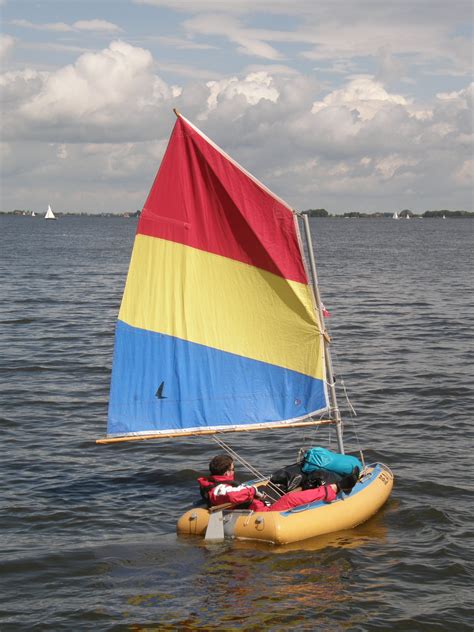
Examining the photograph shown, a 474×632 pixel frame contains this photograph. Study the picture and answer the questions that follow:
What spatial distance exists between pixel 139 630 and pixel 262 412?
556cm

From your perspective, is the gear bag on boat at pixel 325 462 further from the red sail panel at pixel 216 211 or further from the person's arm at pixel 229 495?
the red sail panel at pixel 216 211

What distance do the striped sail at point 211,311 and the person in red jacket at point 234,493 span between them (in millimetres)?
1323

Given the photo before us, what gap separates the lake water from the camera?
46.9 ft

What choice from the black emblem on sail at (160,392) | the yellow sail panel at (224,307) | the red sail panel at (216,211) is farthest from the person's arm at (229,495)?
the red sail panel at (216,211)

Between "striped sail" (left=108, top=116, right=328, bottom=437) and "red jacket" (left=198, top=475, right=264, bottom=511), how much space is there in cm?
139

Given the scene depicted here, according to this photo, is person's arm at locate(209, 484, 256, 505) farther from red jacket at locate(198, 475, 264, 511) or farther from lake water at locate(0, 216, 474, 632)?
lake water at locate(0, 216, 474, 632)

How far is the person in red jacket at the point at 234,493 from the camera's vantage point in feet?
53.7

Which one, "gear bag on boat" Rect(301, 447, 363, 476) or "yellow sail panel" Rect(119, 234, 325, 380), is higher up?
"yellow sail panel" Rect(119, 234, 325, 380)

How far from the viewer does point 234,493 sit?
16.3m

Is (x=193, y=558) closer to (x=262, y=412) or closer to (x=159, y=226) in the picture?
(x=262, y=412)

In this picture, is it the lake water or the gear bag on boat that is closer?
the lake water

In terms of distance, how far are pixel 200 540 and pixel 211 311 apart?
4.46 metres

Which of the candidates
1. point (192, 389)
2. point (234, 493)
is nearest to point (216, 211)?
point (192, 389)

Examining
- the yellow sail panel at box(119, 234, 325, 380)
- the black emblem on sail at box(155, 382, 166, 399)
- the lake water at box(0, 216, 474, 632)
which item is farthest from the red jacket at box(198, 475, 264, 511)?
the yellow sail panel at box(119, 234, 325, 380)
